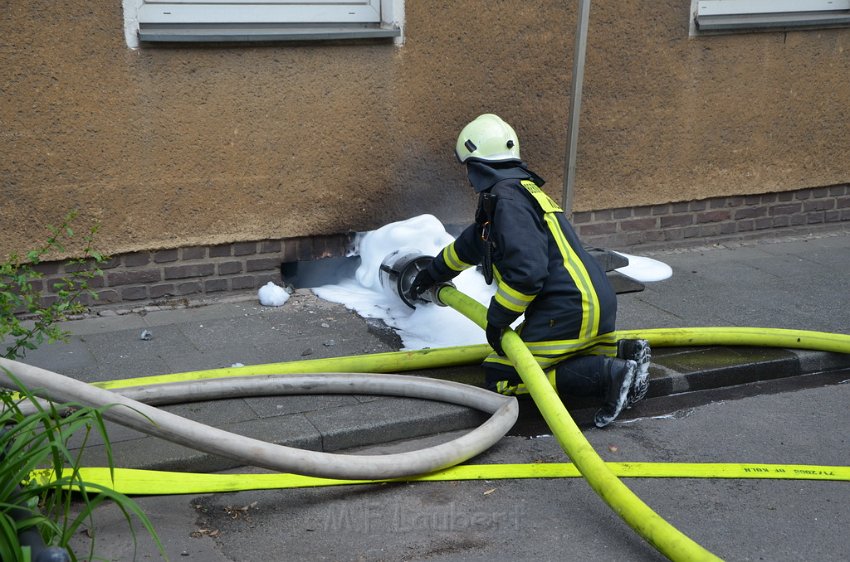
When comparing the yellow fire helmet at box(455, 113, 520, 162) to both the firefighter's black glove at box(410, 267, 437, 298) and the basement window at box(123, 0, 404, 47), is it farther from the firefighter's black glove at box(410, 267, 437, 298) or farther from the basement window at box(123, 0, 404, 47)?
the basement window at box(123, 0, 404, 47)

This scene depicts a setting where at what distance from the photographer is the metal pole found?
5.99 metres

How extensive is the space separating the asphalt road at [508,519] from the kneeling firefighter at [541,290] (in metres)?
0.34

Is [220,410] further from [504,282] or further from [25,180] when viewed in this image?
[25,180]

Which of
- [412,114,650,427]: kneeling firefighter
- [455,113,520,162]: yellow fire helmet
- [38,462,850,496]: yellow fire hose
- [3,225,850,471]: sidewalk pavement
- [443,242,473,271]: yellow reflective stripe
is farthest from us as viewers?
[443,242,473,271]: yellow reflective stripe

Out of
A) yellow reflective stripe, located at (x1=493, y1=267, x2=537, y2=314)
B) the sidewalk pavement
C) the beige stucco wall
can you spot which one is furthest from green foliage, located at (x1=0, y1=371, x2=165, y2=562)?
the beige stucco wall

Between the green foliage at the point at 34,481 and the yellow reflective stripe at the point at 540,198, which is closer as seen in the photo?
the green foliage at the point at 34,481

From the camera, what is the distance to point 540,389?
3.99m

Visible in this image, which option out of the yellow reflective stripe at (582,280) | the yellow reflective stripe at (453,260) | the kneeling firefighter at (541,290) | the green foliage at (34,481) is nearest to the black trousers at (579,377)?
the kneeling firefighter at (541,290)

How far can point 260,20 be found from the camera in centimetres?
591

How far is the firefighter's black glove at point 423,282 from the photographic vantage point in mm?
5125

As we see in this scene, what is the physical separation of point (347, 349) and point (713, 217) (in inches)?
149

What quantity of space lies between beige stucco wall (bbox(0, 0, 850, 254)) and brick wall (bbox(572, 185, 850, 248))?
0.13 m

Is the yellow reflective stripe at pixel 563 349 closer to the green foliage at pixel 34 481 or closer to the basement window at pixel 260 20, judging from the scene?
the green foliage at pixel 34 481

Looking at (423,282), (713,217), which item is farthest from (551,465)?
(713,217)
